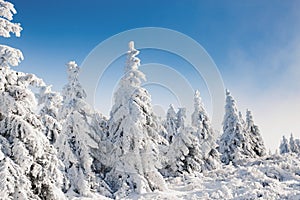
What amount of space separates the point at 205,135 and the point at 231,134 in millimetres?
10145

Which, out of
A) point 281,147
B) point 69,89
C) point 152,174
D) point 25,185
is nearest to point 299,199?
point 152,174

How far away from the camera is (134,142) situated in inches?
976

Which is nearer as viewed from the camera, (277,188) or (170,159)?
(277,188)

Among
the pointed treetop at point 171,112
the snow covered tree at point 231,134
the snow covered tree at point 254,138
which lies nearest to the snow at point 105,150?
the snow covered tree at point 231,134

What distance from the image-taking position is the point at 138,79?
1019 inches

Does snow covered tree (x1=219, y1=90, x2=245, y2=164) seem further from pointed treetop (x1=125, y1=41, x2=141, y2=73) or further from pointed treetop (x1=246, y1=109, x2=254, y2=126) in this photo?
pointed treetop (x1=125, y1=41, x2=141, y2=73)

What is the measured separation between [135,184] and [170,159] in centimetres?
819

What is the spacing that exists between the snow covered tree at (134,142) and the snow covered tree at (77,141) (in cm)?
174

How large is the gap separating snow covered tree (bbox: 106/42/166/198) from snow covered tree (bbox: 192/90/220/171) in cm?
1276

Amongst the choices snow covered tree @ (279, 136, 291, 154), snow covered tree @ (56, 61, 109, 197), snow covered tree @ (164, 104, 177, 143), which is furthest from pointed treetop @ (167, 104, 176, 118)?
snow covered tree @ (279, 136, 291, 154)

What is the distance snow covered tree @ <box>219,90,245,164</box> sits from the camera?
46.5 metres

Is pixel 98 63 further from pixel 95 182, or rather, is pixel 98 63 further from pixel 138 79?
pixel 95 182

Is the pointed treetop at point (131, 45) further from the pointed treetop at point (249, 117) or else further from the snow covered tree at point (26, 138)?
the pointed treetop at point (249, 117)

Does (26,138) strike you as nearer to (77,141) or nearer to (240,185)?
(77,141)
